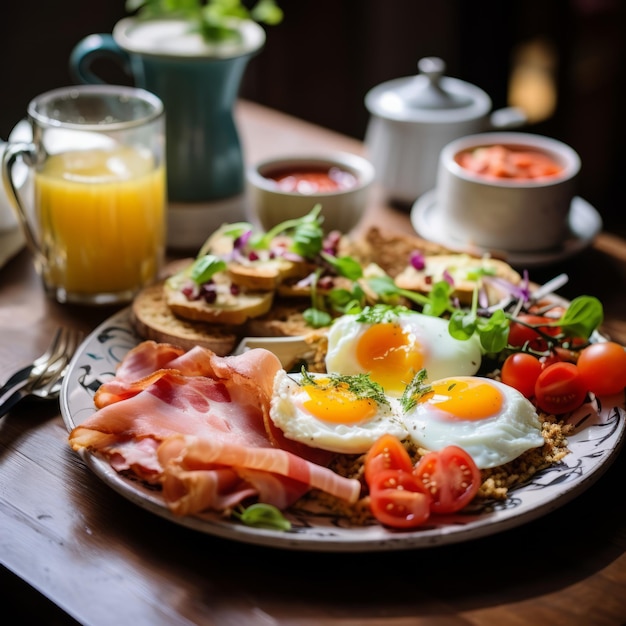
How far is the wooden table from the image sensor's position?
61.2 inches

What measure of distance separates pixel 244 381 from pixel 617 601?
84cm

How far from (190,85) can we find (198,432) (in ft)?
4.64

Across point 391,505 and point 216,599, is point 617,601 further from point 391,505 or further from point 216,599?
point 216,599

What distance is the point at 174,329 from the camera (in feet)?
7.63

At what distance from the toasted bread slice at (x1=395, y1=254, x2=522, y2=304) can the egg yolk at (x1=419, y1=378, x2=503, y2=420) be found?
53 centimetres

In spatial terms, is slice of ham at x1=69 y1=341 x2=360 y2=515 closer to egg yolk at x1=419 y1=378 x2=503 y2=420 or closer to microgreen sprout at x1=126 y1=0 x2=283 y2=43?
egg yolk at x1=419 y1=378 x2=503 y2=420

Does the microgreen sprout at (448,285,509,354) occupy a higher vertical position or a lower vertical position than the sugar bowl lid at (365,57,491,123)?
lower

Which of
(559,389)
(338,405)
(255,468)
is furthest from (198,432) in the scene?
(559,389)

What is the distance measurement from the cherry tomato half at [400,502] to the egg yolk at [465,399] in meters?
0.24

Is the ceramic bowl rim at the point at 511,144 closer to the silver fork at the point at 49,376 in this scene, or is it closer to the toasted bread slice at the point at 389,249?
the toasted bread slice at the point at 389,249

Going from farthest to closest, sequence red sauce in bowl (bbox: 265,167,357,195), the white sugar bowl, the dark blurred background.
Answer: the dark blurred background
the white sugar bowl
red sauce in bowl (bbox: 265,167,357,195)

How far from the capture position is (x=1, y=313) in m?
2.59

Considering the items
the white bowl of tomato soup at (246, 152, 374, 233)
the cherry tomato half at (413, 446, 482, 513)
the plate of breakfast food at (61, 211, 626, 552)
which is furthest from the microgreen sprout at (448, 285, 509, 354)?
the white bowl of tomato soup at (246, 152, 374, 233)

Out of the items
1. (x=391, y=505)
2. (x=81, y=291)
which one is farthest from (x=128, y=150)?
(x=391, y=505)
